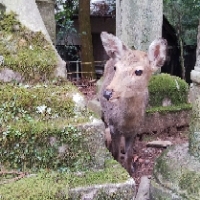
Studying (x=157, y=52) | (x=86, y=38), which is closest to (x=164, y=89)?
(x=157, y=52)

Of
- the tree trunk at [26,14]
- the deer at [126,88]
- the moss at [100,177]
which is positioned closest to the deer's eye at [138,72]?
the deer at [126,88]

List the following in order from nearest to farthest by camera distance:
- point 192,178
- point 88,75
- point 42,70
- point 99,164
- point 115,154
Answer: point 99,164, point 42,70, point 192,178, point 115,154, point 88,75

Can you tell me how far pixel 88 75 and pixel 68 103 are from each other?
23.0 ft

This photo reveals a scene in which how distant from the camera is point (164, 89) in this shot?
5090 millimetres

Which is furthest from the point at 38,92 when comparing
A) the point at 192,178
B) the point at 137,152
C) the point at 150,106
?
the point at 150,106

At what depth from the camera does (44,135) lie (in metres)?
2.00

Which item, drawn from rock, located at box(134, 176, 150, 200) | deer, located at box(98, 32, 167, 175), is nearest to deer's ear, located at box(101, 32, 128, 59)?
deer, located at box(98, 32, 167, 175)

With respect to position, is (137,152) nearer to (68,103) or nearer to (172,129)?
(172,129)

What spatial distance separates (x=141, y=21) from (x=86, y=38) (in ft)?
14.4

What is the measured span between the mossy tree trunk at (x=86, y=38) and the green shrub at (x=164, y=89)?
405 cm

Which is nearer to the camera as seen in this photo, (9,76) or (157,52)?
(9,76)

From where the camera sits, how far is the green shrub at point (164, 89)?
5.09 meters

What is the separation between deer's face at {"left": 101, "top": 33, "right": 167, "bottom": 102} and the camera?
3283 mm

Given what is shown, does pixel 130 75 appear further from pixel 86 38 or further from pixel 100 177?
pixel 86 38
